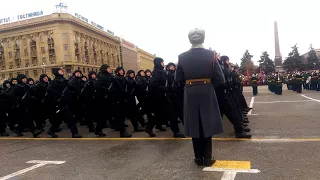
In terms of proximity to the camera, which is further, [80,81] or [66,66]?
[66,66]

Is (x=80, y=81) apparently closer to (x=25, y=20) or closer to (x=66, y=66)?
(x=66, y=66)

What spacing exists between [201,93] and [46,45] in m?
88.8

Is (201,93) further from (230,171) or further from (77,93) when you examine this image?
(77,93)

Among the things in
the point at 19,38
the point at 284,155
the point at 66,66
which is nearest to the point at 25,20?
the point at 19,38

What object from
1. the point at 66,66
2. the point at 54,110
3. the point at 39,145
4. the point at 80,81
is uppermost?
the point at 66,66

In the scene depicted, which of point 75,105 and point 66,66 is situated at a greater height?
point 66,66

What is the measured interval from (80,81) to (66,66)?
76.8 meters

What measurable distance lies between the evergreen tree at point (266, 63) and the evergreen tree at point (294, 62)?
3901 mm

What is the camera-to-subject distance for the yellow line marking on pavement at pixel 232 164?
4.72 metres

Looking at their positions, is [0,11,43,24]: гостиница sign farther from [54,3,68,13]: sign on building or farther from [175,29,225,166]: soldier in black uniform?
[175,29,225,166]: soldier in black uniform

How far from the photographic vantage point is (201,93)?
4930 mm

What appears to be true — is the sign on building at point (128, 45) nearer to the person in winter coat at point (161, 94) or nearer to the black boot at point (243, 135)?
the person in winter coat at point (161, 94)

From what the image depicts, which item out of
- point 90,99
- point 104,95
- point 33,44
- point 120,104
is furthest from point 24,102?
point 33,44

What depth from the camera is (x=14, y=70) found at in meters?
91.2
